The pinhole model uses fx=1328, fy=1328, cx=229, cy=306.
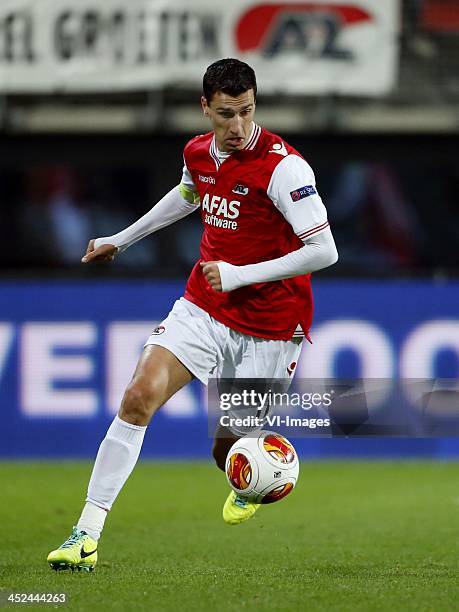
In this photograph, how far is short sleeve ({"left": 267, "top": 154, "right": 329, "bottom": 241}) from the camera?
572 centimetres

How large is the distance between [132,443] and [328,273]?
251 inches

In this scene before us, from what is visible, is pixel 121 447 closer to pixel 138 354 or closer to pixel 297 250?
pixel 297 250

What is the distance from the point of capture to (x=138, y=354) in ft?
36.0

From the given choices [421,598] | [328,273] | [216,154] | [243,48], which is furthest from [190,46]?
[421,598]

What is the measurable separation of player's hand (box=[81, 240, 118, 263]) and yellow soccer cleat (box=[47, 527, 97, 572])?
1.34 meters

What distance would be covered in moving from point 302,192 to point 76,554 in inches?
71.8

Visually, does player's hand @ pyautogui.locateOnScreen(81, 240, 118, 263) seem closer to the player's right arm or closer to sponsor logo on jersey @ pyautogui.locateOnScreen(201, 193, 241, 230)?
the player's right arm

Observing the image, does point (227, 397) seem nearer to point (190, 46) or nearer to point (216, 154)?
point (216, 154)

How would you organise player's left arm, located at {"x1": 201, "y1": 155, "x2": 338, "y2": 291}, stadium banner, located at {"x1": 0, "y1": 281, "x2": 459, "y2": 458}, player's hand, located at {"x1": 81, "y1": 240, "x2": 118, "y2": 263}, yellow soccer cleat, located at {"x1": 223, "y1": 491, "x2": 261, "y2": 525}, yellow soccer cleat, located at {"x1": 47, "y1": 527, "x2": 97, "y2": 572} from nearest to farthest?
yellow soccer cleat, located at {"x1": 47, "y1": 527, "x2": 97, "y2": 572}, player's left arm, located at {"x1": 201, "y1": 155, "x2": 338, "y2": 291}, player's hand, located at {"x1": 81, "y1": 240, "x2": 118, "y2": 263}, yellow soccer cleat, located at {"x1": 223, "y1": 491, "x2": 261, "y2": 525}, stadium banner, located at {"x1": 0, "y1": 281, "x2": 459, "y2": 458}

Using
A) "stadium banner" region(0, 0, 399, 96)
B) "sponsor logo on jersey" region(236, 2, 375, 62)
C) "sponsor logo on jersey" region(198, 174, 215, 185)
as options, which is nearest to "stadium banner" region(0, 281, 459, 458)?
"stadium banner" region(0, 0, 399, 96)

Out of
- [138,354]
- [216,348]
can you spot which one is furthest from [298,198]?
[138,354]

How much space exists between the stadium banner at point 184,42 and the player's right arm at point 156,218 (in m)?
6.15

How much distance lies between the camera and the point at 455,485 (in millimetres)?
9664

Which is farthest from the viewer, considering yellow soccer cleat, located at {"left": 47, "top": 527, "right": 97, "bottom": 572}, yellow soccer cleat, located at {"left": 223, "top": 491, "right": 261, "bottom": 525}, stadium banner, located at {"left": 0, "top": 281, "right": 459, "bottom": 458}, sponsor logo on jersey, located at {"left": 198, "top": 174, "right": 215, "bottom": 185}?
stadium banner, located at {"left": 0, "top": 281, "right": 459, "bottom": 458}
